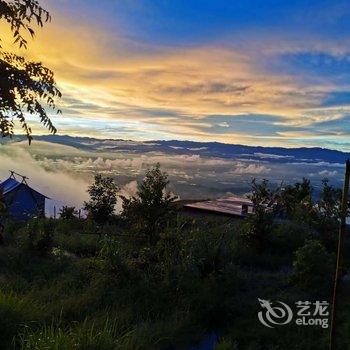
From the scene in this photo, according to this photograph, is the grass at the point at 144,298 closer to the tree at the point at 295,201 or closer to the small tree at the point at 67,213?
the tree at the point at 295,201

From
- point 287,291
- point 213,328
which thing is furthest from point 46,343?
point 287,291

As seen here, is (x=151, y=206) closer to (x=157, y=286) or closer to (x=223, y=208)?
(x=157, y=286)

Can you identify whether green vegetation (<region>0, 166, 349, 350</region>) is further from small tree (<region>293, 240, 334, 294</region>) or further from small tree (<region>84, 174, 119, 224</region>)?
small tree (<region>84, 174, 119, 224</region>)

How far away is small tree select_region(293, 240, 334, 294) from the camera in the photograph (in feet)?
34.6

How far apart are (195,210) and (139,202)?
16.5 metres

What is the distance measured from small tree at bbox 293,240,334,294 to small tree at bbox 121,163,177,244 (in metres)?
5.30

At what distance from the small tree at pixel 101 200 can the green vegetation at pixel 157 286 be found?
13.6m

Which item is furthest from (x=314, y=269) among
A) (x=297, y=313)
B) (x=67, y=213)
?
(x=67, y=213)

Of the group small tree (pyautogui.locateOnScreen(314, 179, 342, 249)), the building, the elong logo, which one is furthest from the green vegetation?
the building

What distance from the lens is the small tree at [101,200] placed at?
1200 inches

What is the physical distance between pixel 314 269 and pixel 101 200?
2199 centimetres

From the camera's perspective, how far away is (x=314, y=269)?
10633 millimetres

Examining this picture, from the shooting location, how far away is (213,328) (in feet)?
29.7

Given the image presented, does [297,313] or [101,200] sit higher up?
[297,313]
